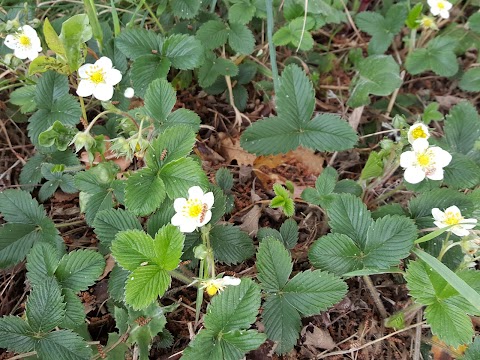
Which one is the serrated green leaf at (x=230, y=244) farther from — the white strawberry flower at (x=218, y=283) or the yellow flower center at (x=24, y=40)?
the yellow flower center at (x=24, y=40)

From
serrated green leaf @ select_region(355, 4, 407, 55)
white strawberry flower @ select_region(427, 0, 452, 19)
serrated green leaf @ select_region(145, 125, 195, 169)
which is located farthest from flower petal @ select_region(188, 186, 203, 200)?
white strawberry flower @ select_region(427, 0, 452, 19)

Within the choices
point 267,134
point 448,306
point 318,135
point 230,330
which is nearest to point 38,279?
point 230,330

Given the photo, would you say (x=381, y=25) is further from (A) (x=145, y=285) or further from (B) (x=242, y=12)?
(A) (x=145, y=285)

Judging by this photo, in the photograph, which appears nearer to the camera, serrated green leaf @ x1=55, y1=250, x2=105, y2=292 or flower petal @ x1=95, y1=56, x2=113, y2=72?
serrated green leaf @ x1=55, y1=250, x2=105, y2=292

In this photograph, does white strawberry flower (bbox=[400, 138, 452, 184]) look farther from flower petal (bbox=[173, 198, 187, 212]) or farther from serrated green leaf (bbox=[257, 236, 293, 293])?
flower petal (bbox=[173, 198, 187, 212])

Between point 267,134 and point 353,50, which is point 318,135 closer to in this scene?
point 267,134

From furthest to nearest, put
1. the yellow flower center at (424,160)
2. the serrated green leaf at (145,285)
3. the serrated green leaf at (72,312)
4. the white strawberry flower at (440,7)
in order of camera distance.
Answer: the white strawberry flower at (440,7), the yellow flower center at (424,160), the serrated green leaf at (72,312), the serrated green leaf at (145,285)

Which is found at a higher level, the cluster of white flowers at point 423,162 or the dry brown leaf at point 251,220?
the cluster of white flowers at point 423,162

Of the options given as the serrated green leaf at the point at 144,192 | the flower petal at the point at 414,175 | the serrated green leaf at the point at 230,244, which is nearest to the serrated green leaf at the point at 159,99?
the serrated green leaf at the point at 144,192
